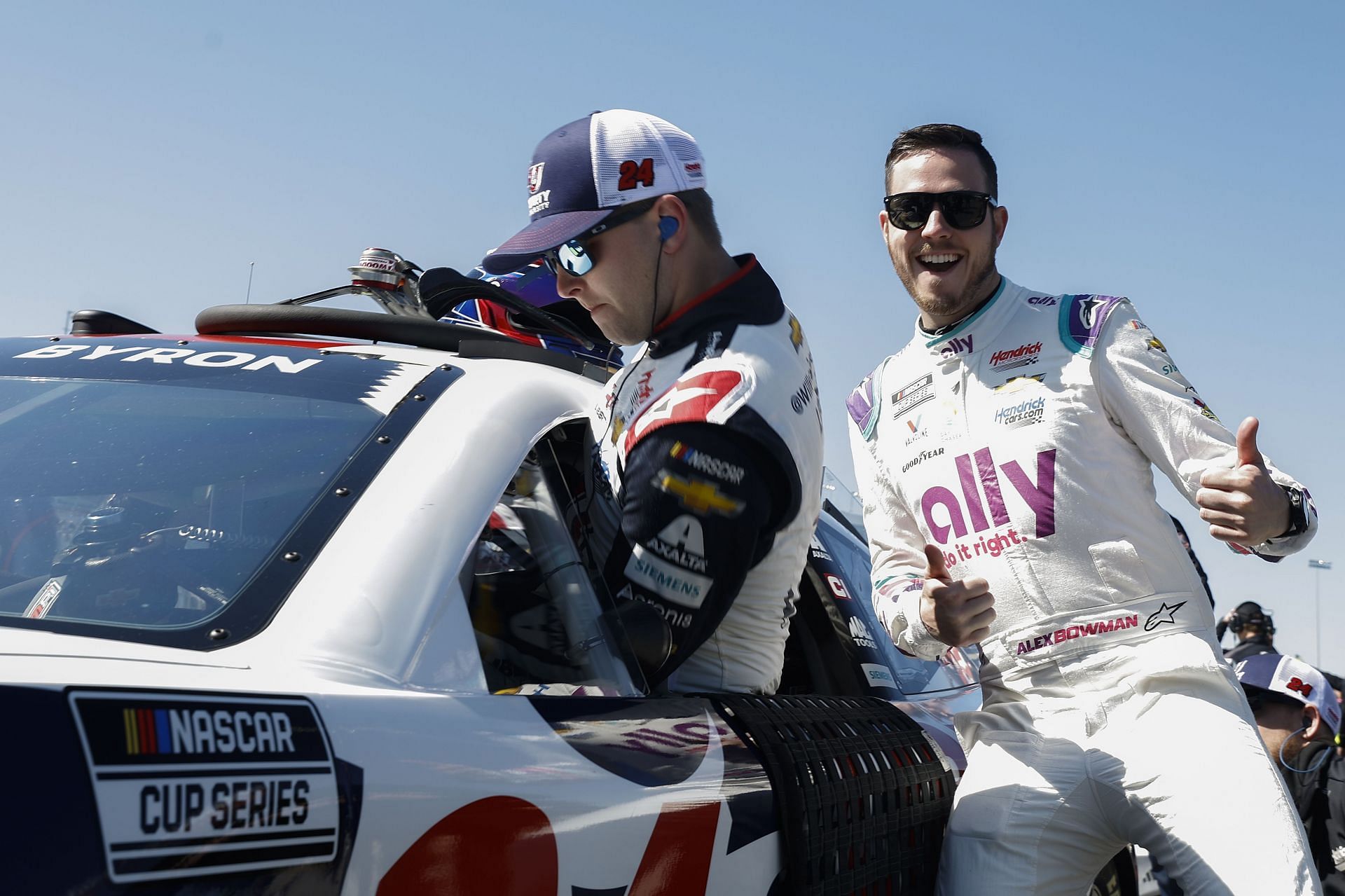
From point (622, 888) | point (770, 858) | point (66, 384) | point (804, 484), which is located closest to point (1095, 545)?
point (804, 484)

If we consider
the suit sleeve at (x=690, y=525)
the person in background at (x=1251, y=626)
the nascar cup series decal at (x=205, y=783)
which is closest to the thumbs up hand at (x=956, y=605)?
the suit sleeve at (x=690, y=525)

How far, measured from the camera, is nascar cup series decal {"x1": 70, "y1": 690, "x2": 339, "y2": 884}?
1033 mm

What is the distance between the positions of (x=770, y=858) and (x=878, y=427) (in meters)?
1.31

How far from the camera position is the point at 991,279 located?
9.21 feet

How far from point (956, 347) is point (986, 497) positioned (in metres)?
0.36

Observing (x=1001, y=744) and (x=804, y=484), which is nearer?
(x=804, y=484)

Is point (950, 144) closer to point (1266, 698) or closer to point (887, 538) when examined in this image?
point (887, 538)

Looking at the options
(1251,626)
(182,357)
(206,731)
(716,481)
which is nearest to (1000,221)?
(716,481)

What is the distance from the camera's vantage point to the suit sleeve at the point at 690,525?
6.75 feet

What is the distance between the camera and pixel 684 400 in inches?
85.4

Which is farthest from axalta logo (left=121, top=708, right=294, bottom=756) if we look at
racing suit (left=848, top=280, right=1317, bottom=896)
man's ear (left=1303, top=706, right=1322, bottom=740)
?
man's ear (left=1303, top=706, right=1322, bottom=740)

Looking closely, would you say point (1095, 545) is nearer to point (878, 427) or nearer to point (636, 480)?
point (878, 427)

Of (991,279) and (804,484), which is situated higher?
(991,279)

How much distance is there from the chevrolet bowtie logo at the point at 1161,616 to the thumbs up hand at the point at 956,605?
0.98 feet
